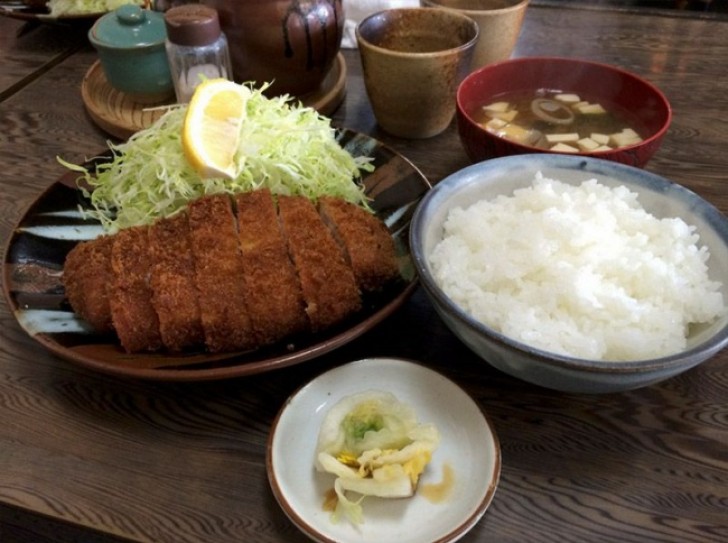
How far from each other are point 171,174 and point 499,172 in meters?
0.94

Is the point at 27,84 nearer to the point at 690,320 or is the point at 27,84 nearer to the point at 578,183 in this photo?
the point at 578,183

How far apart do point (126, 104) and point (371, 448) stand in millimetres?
1817

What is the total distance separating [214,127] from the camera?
Answer: 5.64 feet

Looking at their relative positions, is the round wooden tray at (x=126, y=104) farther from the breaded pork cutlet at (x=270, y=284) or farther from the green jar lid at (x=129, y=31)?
the breaded pork cutlet at (x=270, y=284)

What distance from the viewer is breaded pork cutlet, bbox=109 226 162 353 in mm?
1335

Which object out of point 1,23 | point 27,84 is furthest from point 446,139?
point 1,23

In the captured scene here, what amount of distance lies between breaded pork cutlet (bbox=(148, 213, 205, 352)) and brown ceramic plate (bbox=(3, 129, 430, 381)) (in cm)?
5

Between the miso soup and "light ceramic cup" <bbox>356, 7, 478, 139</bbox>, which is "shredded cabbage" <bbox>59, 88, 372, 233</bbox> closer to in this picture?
"light ceramic cup" <bbox>356, 7, 478, 139</bbox>

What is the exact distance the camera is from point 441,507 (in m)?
1.07

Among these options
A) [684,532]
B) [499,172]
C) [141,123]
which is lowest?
[684,532]

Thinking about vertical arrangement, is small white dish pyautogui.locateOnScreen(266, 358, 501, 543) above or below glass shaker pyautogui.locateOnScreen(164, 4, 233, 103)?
below

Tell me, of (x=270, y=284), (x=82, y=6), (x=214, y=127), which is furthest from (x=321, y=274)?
(x=82, y=6)

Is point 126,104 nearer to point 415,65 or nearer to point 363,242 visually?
point 415,65

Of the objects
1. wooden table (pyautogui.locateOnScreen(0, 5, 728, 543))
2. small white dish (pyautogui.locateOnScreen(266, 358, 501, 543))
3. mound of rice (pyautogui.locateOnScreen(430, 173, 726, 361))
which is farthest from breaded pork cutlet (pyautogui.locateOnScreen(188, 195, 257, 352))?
mound of rice (pyautogui.locateOnScreen(430, 173, 726, 361))
